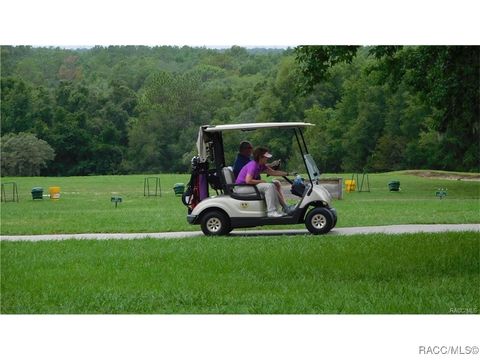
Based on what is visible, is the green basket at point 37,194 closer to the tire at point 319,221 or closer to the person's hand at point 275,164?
the person's hand at point 275,164

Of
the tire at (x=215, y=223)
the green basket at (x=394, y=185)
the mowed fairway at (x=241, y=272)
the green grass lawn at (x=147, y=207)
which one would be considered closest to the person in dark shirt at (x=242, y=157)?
the tire at (x=215, y=223)

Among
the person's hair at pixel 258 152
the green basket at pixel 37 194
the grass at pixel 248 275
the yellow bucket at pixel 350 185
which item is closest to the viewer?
the grass at pixel 248 275

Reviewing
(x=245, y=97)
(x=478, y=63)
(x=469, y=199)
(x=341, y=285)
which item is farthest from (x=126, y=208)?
(x=341, y=285)

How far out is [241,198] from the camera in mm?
13797

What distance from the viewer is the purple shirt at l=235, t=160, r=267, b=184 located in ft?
44.7

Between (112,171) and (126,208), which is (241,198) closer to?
(112,171)

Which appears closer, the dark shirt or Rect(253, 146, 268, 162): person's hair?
Rect(253, 146, 268, 162): person's hair

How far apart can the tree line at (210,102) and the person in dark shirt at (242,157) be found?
131 cm

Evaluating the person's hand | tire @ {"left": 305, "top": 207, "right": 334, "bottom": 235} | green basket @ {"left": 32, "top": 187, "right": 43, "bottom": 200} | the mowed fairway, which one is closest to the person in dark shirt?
the person's hand

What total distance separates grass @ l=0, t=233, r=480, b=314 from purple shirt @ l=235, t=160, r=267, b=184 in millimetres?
997

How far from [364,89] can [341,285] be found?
13.6 m

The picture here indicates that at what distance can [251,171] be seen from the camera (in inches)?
538

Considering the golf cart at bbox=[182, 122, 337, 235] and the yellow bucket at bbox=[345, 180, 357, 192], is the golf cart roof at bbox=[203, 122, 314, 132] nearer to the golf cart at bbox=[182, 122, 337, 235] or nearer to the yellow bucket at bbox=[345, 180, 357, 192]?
the golf cart at bbox=[182, 122, 337, 235]

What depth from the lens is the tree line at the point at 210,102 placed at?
12984mm
